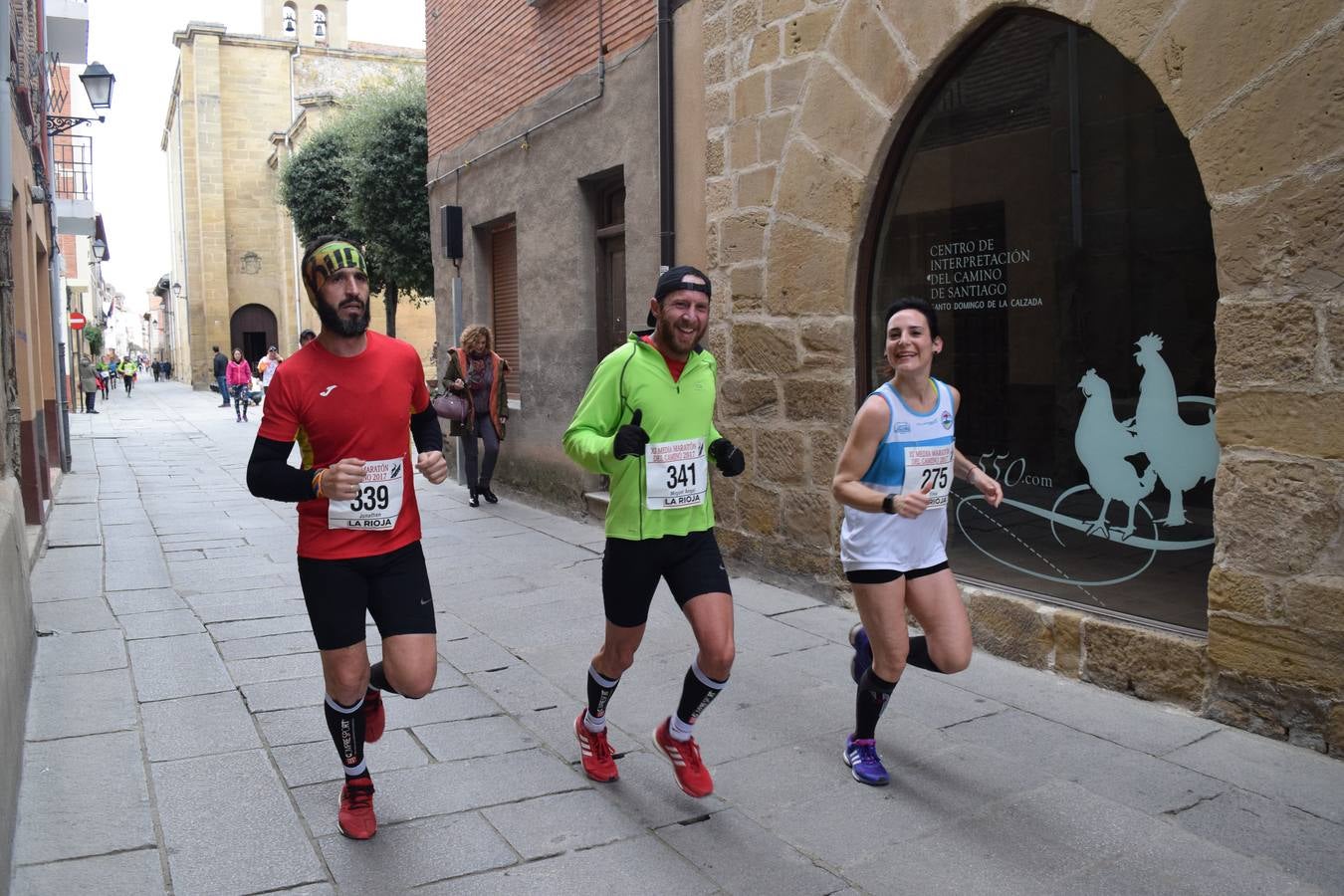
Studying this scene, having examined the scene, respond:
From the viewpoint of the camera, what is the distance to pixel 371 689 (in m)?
3.71

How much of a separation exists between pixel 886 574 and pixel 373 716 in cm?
181

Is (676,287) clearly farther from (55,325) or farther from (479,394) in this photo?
(55,325)

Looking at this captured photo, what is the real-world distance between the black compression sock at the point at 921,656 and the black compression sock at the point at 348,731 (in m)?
1.86

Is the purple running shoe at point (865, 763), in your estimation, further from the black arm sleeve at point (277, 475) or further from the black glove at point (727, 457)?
the black arm sleeve at point (277, 475)

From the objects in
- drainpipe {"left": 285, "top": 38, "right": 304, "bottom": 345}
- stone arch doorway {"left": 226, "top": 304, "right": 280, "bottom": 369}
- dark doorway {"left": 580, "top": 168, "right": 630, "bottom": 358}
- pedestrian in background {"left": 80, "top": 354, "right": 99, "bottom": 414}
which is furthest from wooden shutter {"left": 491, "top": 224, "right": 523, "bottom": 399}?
stone arch doorway {"left": 226, "top": 304, "right": 280, "bottom": 369}

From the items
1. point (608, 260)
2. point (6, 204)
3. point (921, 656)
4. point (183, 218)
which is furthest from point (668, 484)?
point (183, 218)

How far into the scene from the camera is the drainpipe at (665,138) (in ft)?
26.6

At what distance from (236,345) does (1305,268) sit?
49462 millimetres

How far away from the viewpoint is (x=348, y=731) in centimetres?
354

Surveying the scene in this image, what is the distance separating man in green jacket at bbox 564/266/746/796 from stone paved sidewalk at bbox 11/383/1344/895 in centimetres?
53

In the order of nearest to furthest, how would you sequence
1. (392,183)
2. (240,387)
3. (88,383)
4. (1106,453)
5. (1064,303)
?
(1106,453) → (1064,303) → (392,183) → (240,387) → (88,383)

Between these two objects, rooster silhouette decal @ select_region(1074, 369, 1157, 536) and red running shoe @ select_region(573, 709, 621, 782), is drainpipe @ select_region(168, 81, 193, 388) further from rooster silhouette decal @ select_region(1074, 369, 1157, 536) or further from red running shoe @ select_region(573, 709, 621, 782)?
red running shoe @ select_region(573, 709, 621, 782)

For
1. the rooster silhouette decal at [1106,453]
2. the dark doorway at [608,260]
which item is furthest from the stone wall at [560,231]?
→ the rooster silhouette decal at [1106,453]

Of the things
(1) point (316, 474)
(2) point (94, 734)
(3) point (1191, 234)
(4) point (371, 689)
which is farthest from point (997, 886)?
(2) point (94, 734)
